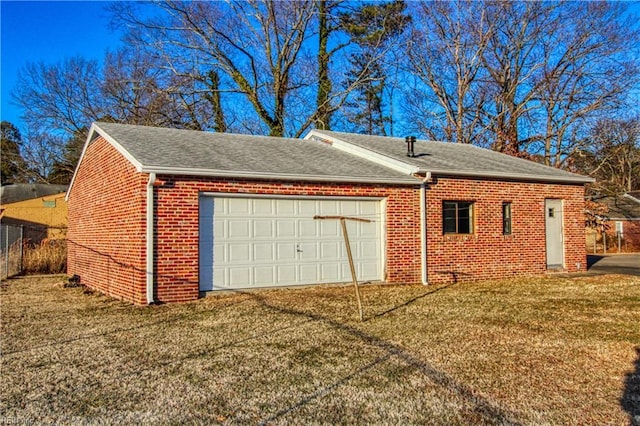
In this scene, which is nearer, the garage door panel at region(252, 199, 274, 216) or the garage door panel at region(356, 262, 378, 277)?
the garage door panel at region(252, 199, 274, 216)

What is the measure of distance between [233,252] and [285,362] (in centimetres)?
547

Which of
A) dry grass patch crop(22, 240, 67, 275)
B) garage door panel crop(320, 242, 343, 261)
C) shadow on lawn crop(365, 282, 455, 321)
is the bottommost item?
shadow on lawn crop(365, 282, 455, 321)

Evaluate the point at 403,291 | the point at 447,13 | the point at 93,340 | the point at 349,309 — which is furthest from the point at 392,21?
the point at 93,340

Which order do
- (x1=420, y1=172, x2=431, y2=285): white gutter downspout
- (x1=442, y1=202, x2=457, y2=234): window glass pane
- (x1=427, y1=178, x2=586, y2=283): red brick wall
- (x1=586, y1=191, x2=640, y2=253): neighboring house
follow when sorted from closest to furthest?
(x1=420, y1=172, x2=431, y2=285): white gutter downspout → (x1=427, y1=178, x2=586, y2=283): red brick wall → (x1=442, y1=202, x2=457, y2=234): window glass pane → (x1=586, y1=191, x2=640, y2=253): neighboring house

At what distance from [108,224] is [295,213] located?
14.6ft

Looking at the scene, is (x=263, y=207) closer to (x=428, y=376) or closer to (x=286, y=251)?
(x=286, y=251)

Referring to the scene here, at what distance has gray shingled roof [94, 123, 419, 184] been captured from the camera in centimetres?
1074

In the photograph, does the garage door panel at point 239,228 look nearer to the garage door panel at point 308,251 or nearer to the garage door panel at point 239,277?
the garage door panel at point 239,277

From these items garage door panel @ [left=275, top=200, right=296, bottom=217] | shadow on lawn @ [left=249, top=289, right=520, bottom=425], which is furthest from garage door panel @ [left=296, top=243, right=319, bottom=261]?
shadow on lawn @ [left=249, top=289, right=520, bottom=425]

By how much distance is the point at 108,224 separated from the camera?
12.5 meters

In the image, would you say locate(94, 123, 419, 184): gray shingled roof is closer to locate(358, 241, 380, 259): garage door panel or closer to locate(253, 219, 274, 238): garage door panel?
locate(253, 219, 274, 238): garage door panel

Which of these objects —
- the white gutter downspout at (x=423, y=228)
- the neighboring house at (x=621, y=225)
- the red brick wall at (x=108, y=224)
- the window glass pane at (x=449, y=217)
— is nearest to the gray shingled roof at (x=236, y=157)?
the white gutter downspout at (x=423, y=228)

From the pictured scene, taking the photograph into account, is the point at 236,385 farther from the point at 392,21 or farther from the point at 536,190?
the point at 392,21

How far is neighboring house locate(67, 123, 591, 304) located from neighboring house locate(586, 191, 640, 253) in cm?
1716
